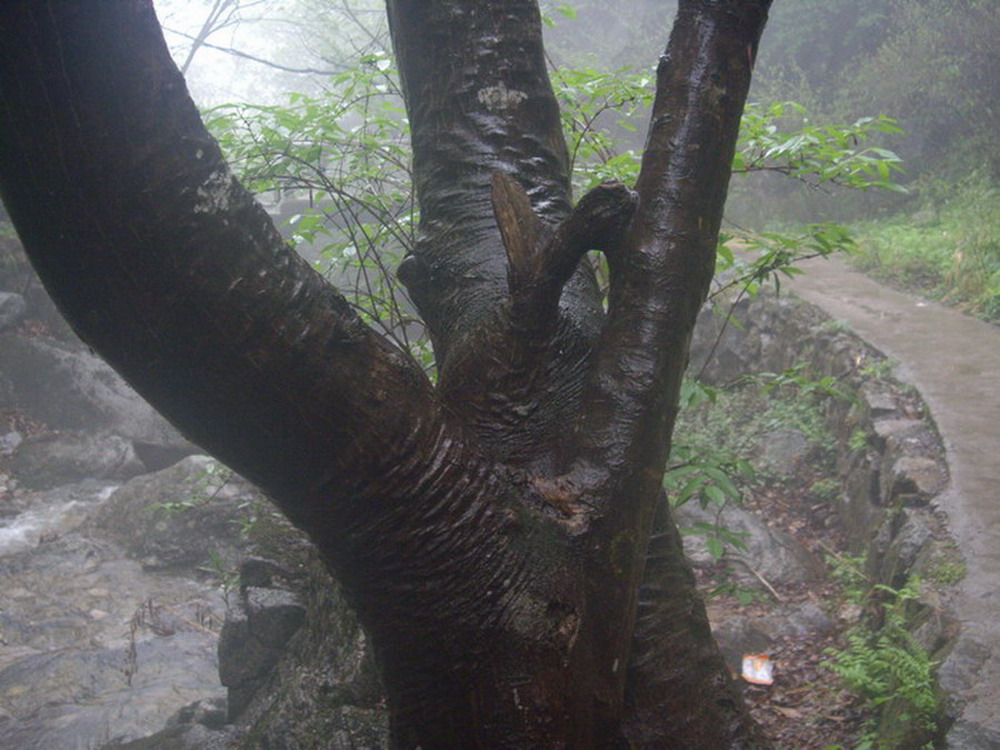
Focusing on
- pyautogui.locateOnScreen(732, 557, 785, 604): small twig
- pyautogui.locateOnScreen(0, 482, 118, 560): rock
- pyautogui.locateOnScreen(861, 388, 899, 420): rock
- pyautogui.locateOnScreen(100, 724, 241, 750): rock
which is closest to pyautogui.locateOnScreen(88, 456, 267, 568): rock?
pyautogui.locateOnScreen(0, 482, 118, 560): rock

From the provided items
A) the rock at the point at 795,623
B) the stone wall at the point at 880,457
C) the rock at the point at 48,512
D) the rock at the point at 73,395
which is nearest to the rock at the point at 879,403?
the stone wall at the point at 880,457

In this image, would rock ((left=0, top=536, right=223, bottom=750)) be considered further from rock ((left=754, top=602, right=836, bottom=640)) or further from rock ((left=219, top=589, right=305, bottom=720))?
rock ((left=754, top=602, right=836, bottom=640))

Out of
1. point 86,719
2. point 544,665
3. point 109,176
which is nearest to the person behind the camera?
point 109,176

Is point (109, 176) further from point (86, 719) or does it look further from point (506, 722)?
point (86, 719)

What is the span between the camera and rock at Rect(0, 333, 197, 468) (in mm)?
11703

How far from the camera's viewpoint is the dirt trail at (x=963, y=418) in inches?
113

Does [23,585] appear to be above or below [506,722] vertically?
below

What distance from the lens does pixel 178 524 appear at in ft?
28.1

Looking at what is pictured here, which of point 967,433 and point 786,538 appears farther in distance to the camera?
point 786,538

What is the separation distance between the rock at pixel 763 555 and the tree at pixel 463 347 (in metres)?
3.39

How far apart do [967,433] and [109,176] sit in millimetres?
5084

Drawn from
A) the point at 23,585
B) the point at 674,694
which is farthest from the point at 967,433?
the point at 23,585

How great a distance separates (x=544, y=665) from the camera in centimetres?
144

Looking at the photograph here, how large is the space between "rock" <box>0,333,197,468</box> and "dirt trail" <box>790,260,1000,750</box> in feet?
29.0
